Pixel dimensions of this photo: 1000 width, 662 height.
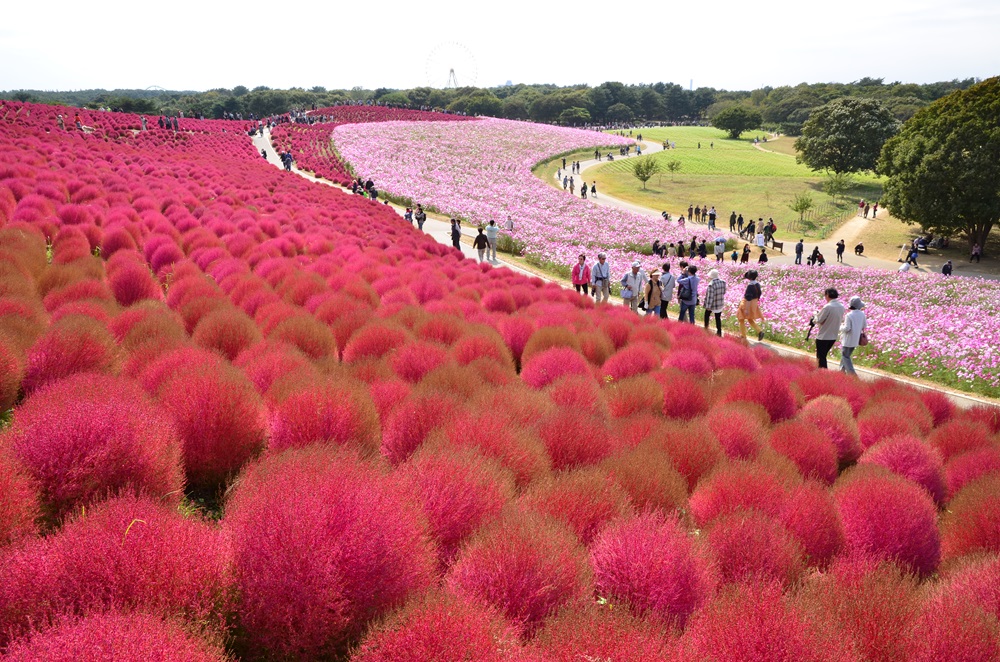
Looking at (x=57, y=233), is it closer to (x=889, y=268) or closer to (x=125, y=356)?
(x=125, y=356)

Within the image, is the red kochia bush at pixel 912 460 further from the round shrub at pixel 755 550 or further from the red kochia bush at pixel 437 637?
the red kochia bush at pixel 437 637

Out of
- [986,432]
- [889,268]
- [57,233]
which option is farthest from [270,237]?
[889,268]

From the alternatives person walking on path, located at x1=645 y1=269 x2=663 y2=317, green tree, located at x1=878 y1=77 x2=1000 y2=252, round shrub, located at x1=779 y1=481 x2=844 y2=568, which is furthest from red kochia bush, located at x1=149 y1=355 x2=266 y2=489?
green tree, located at x1=878 y1=77 x2=1000 y2=252

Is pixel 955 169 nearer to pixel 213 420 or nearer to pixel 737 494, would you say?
pixel 737 494

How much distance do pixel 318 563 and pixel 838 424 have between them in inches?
258

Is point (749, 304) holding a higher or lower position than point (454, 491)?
lower

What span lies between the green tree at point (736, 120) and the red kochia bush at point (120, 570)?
139 meters

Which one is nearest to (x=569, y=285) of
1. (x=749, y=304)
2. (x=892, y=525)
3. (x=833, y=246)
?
(x=749, y=304)

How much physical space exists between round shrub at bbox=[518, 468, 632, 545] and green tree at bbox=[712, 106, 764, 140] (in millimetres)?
137028

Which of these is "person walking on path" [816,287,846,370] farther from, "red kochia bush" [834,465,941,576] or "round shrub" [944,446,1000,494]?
"red kochia bush" [834,465,941,576]

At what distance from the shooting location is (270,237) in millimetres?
14117

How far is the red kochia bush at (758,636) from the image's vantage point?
253cm

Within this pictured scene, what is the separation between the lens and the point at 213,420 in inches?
162

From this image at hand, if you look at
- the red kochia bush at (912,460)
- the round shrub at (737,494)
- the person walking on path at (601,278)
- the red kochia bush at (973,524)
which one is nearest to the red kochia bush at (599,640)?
the round shrub at (737,494)
